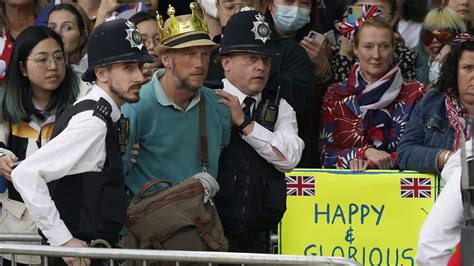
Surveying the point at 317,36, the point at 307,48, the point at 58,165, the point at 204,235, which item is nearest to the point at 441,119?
the point at 307,48

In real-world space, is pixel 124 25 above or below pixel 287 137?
above

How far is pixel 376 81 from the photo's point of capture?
361 inches

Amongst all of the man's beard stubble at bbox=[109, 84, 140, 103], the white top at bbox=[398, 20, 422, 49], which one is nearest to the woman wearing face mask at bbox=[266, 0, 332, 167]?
the white top at bbox=[398, 20, 422, 49]

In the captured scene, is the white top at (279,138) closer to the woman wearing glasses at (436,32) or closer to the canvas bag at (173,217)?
the canvas bag at (173,217)

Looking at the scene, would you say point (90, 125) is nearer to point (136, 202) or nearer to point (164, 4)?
point (136, 202)

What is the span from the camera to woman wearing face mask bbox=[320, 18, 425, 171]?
351 inches

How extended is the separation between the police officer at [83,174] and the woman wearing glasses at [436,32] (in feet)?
11.2

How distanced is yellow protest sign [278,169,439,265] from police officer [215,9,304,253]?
0.59m

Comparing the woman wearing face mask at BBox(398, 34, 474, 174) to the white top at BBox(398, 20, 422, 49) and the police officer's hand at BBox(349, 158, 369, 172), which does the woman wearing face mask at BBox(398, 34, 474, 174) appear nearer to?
the police officer's hand at BBox(349, 158, 369, 172)

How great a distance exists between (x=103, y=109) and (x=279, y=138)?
4.52 ft

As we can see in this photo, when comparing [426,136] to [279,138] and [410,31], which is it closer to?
[279,138]

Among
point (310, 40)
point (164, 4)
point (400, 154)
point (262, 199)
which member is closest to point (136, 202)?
point (262, 199)

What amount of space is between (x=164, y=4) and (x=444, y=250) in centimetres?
544

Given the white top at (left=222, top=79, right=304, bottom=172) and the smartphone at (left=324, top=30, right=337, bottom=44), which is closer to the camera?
the white top at (left=222, top=79, right=304, bottom=172)
